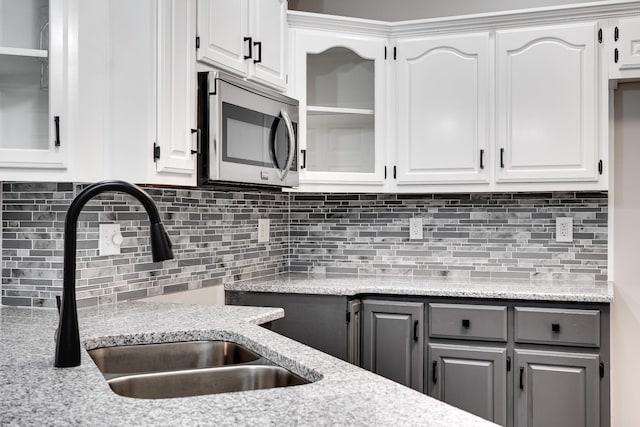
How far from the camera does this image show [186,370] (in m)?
1.53

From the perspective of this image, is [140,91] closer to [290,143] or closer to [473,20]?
[290,143]

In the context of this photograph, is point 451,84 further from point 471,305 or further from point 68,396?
point 68,396

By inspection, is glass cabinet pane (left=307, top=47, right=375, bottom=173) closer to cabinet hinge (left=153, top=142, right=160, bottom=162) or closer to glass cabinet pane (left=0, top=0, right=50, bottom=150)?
cabinet hinge (left=153, top=142, right=160, bottom=162)

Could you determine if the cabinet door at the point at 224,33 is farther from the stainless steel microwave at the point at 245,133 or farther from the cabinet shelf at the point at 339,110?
the cabinet shelf at the point at 339,110

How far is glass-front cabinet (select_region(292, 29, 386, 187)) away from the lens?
3.05 metres

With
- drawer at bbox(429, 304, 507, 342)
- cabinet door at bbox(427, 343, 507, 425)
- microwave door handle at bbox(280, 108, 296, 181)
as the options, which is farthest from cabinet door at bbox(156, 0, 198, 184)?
cabinet door at bbox(427, 343, 507, 425)

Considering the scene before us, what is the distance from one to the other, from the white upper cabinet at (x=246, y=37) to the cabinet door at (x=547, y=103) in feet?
3.36

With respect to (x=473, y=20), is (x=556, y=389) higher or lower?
lower

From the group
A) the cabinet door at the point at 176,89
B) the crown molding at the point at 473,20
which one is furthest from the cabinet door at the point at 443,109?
the cabinet door at the point at 176,89

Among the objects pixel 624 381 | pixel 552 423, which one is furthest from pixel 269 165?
pixel 624 381

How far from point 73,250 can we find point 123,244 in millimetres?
953

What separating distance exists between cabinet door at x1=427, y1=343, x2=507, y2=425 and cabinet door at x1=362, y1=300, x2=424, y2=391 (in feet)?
0.23

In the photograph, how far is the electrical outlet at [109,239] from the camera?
218cm

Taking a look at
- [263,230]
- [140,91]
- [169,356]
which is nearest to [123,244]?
[140,91]
